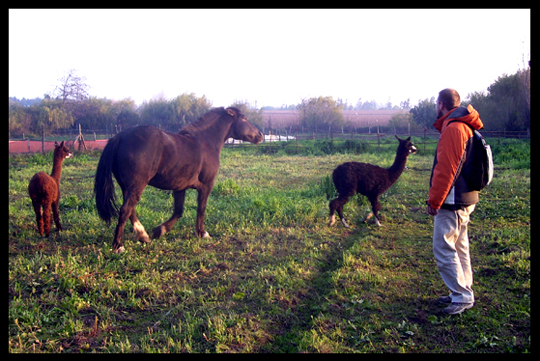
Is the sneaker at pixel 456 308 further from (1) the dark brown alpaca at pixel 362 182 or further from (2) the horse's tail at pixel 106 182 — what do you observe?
(2) the horse's tail at pixel 106 182

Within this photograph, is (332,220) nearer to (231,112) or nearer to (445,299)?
(231,112)

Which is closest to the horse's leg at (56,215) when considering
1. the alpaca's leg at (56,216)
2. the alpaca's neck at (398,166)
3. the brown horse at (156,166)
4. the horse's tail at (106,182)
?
the alpaca's leg at (56,216)

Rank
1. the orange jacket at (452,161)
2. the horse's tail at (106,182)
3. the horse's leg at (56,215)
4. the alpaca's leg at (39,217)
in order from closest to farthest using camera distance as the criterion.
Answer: the orange jacket at (452,161) < the horse's tail at (106,182) < the alpaca's leg at (39,217) < the horse's leg at (56,215)

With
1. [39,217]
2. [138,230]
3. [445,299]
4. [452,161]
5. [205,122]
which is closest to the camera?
[452,161]

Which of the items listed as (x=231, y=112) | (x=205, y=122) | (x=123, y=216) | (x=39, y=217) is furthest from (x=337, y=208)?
(x=39, y=217)

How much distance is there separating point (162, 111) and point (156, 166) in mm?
39663

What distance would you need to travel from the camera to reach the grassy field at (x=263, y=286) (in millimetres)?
3176

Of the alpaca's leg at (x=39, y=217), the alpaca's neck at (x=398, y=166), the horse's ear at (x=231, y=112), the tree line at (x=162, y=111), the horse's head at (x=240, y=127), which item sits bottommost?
the alpaca's leg at (x=39, y=217)

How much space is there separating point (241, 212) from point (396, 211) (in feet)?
11.6

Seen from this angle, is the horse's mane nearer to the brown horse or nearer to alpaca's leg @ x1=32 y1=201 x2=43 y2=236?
the brown horse

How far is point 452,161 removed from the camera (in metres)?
Result: 3.54

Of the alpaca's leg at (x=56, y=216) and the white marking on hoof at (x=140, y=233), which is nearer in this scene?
the white marking on hoof at (x=140, y=233)

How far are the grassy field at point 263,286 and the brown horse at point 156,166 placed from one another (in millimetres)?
446

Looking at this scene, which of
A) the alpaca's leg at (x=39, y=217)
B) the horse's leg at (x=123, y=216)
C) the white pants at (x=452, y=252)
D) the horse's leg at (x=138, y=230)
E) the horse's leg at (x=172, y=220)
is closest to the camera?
the white pants at (x=452, y=252)
